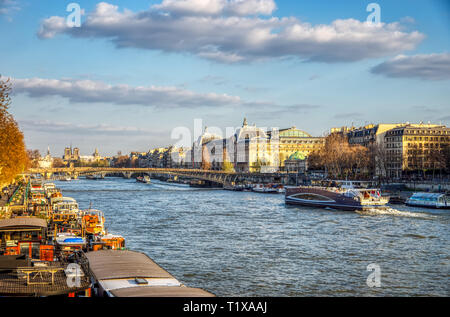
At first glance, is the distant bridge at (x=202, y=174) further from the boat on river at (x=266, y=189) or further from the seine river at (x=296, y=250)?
the seine river at (x=296, y=250)

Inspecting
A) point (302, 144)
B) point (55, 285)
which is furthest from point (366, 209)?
point (302, 144)

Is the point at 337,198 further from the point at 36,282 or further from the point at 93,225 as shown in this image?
the point at 36,282

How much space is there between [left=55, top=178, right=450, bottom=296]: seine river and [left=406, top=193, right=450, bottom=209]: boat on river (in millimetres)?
5568

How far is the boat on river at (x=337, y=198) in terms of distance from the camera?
153ft

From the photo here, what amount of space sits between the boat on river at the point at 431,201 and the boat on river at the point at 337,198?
131 inches

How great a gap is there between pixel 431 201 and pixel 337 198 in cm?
859

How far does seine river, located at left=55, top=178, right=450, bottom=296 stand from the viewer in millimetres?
17719

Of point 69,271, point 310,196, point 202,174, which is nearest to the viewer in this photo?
point 69,271

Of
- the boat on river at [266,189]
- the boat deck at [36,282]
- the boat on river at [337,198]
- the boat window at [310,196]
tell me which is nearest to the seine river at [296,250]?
the boat on river at [337,198]

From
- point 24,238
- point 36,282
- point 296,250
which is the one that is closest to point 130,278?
point 36,282

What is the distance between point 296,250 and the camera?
2459cm

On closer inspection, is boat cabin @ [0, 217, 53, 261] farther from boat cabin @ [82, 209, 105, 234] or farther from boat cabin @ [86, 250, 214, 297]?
boat cabin @ [82, 209, 105, 234]
